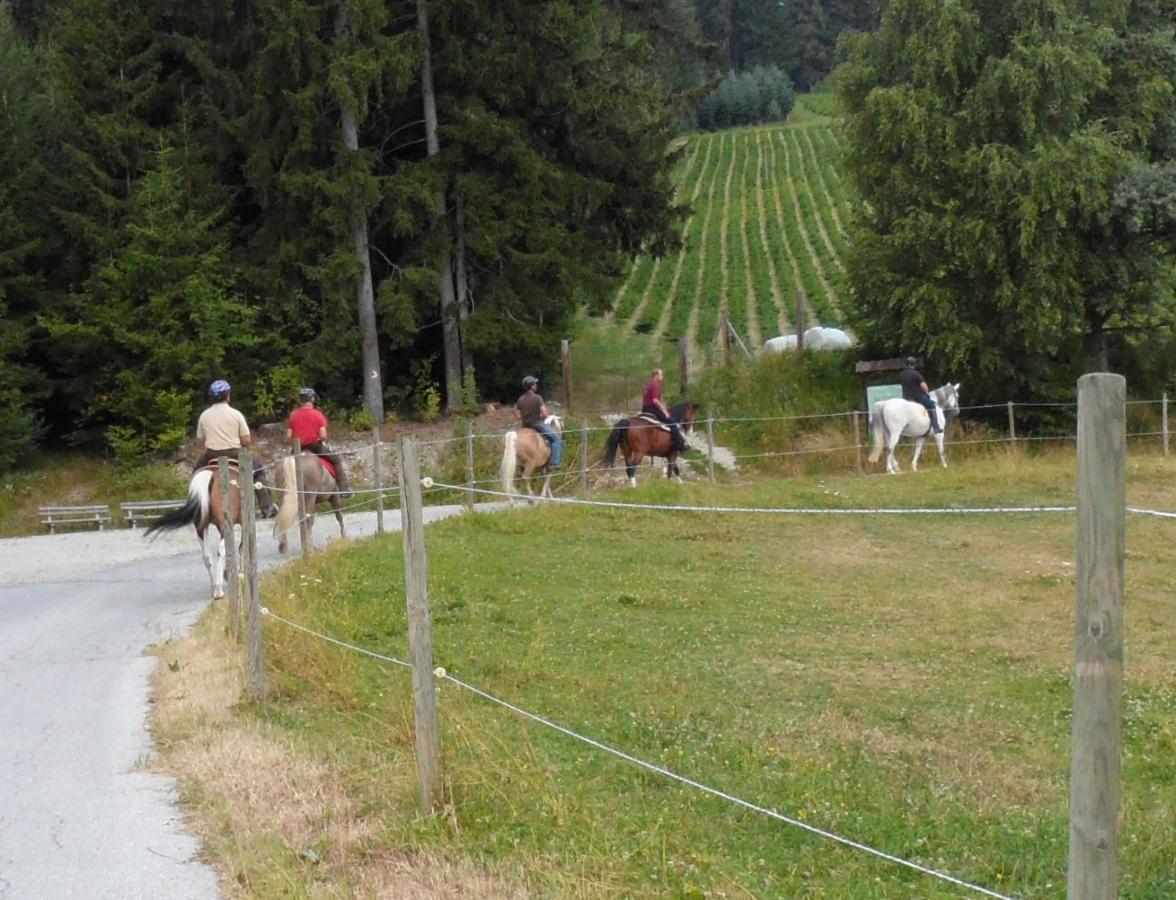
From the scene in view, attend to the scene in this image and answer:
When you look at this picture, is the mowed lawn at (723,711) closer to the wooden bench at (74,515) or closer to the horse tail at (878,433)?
the horse tail at (878,433)

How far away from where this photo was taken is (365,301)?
31.7 meters

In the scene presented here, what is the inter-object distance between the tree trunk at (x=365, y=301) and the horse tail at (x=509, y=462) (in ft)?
35.2

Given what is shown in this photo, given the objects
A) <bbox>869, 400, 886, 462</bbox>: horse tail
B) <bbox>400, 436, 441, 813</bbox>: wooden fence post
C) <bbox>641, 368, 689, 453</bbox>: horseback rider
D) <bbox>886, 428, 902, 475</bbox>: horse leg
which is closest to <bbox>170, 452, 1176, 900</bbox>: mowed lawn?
<bbox>400, 436, 441, 813</bbox>: wooden fence post

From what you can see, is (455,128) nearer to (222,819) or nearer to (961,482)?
(961,482)

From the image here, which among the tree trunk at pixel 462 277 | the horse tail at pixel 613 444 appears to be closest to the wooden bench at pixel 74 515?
the tree trunk at pixel 462 277

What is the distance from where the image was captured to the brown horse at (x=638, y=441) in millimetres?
23359

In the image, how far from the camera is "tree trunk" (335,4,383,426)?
31312 millimetres

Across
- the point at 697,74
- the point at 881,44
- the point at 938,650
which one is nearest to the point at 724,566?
the point at 938,650

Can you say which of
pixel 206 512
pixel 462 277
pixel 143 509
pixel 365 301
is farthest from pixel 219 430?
pixel 462 277

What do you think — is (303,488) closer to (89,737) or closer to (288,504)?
(288,504)

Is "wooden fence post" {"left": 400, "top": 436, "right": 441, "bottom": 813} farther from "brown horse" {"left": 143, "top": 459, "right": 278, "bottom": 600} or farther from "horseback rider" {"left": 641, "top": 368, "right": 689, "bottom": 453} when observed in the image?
"horseback rider" {"left": 641, "top": 368, "right": 689, "bottom": 453}

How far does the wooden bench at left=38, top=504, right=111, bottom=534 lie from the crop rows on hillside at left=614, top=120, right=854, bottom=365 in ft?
51.4

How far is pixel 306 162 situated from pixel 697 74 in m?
61.9

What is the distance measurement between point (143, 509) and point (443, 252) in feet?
33.2
